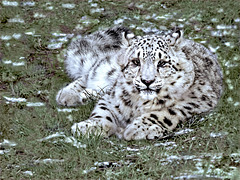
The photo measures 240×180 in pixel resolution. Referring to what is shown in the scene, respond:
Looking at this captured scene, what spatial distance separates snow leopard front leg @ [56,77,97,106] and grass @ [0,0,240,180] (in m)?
0.19

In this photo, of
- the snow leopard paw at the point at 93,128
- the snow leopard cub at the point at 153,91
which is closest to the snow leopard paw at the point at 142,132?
the snow leopard cub at the point at 153,91

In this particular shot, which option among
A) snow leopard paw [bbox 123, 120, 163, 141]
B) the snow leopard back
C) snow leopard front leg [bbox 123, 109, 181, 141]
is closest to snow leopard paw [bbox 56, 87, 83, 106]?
the snow leopard back

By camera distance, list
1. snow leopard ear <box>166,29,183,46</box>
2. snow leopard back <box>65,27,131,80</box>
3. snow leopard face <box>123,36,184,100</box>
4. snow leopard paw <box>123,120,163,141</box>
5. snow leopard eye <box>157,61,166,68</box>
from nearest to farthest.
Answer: snow leopard paw <box>123,120,163,141</box>
snow leopard face <box>123,36,184,100</box>
snow leopard eye <box>157,61,166,68</box>
snow leopard ear <box>166,29,183,46</box>
snow leopard back <box>65,27,131,80</box>

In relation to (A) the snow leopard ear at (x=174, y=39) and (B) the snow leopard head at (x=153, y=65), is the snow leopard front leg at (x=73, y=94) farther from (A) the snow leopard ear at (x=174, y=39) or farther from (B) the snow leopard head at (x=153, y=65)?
(A) the snow leopard ear at (x=174, y=39)

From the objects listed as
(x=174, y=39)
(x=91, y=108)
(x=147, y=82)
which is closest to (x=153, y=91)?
(x=147, y=82)

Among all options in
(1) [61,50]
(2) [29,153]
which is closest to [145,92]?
(2) [29,153]

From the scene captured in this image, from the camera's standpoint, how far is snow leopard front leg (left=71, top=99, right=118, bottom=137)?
479cm

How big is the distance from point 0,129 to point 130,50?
2098 mm

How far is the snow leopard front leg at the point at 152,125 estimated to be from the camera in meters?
4.71

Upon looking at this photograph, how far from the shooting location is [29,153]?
453cm

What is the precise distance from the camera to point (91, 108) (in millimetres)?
5895

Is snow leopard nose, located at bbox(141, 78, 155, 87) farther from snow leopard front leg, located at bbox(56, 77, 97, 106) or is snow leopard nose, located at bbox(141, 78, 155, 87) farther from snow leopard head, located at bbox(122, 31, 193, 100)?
snow leopard front leg, located at bbox(56, 77, 97, 106)

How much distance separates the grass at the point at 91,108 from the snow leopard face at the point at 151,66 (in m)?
0.70

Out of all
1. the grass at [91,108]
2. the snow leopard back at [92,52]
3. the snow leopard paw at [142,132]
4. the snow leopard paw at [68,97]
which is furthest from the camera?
the snow leopard back at [92,52]
